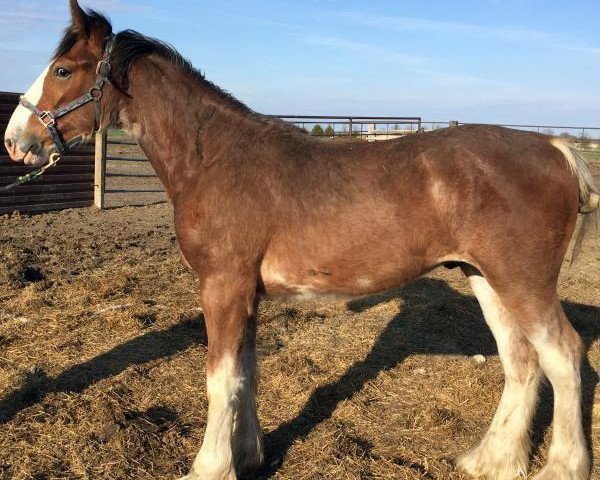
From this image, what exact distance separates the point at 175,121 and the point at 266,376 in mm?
2276

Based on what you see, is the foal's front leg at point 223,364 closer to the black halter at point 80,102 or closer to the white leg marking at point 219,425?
the white leg marking at point 219,425

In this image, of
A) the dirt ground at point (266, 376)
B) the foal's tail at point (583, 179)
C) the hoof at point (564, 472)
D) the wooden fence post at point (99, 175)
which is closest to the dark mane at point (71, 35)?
the dirt ground at point (266, 376)

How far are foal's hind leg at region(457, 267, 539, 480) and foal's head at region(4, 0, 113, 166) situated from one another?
2571 mm

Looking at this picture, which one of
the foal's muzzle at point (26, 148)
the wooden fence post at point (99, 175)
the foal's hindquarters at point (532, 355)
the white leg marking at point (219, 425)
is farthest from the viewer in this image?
the wooden fence post at point (99, 175)

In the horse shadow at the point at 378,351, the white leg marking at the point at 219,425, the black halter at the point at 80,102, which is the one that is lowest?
the horse shadow at the point at 378,351

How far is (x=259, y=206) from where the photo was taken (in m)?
3.22

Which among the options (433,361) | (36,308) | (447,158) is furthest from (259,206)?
(36,308)

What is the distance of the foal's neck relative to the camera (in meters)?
3.38

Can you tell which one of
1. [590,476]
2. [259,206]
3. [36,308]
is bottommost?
[590,476]

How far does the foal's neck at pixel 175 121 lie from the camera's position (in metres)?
3.38

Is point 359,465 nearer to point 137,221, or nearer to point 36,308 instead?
point 36,308

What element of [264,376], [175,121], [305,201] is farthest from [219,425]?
[175,121]

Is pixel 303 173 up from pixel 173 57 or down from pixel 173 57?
down

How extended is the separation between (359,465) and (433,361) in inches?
77.2
